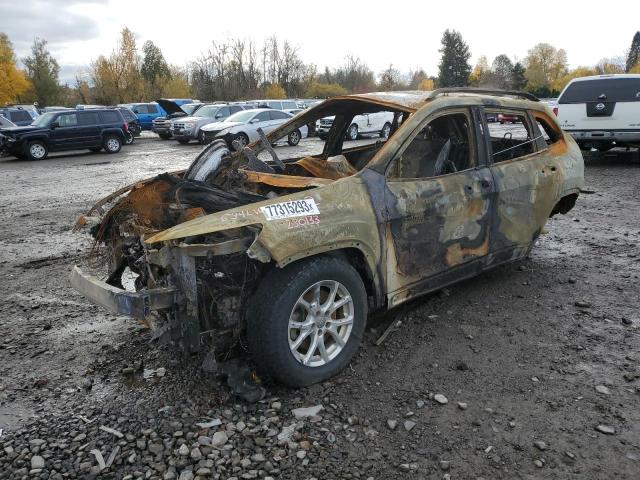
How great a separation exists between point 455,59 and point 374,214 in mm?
72219

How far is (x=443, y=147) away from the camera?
4.11m

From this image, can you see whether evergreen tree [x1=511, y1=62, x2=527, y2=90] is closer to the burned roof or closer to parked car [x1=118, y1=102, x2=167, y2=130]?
parked car [x1=118, y1=102, x2=167, y2=130]

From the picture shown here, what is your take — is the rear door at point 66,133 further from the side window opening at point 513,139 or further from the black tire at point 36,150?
the side window opening at point 513,139

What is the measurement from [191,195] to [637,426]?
114 inches

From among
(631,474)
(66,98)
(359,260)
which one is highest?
(66,98)

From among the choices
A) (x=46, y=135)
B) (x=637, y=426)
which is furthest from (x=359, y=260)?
(x=46, y=135)

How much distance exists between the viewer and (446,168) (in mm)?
4035

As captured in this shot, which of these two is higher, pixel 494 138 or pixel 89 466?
pixel 494 138

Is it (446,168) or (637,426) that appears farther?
(446,168)

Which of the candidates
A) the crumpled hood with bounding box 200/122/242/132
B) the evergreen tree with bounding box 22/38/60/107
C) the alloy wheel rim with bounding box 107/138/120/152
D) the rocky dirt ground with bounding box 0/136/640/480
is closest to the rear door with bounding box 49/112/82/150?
the alloy wheel rim with bounding box 107/138/120/152

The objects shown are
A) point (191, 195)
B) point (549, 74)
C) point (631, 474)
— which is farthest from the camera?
point (549, 74)

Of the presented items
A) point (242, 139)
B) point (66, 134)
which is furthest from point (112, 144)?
point (242, 139)

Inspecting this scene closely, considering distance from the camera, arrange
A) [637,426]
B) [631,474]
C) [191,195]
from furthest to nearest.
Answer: [191,195] < [637,426] < [631,474]

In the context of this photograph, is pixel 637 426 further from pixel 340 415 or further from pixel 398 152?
pixel 398 152
